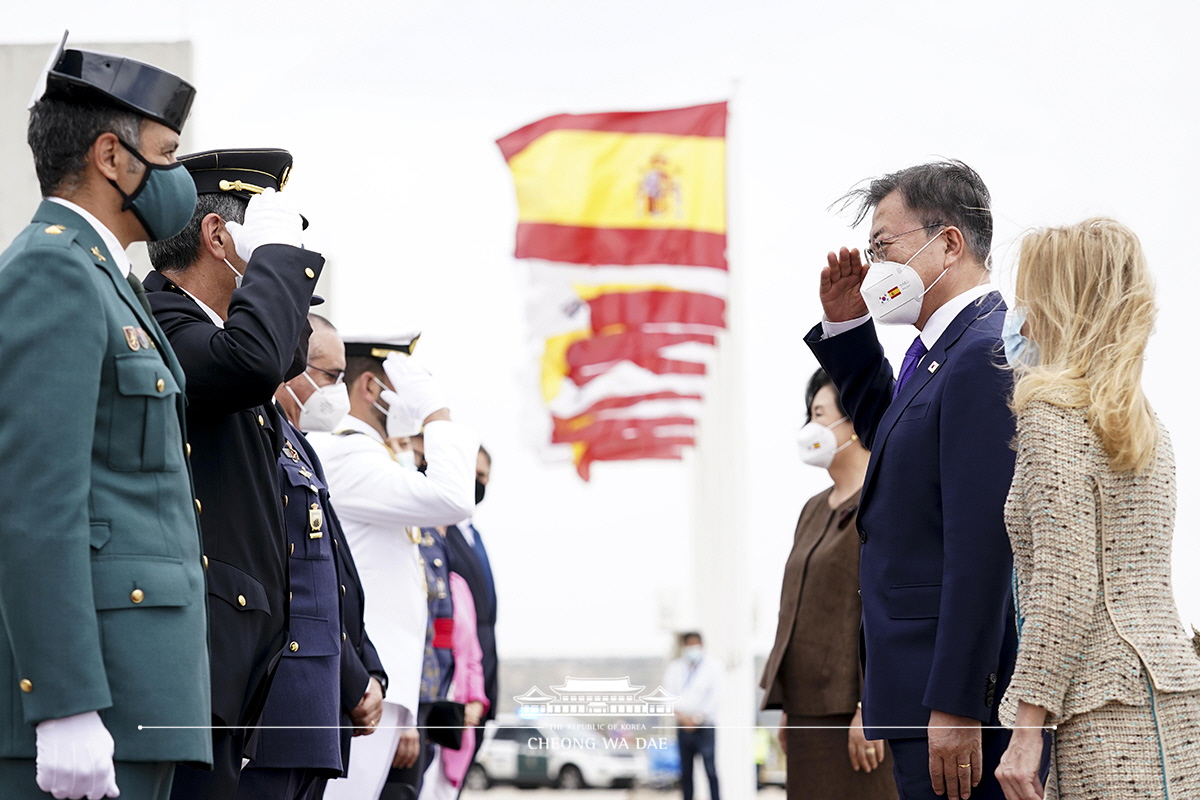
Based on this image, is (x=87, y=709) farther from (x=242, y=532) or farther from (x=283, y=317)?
(x=283, y=317)

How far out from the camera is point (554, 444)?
658 inches

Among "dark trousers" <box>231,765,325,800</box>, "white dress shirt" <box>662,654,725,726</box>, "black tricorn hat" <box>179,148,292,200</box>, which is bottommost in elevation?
"white dress shirt" <box>662,654,725,726</box>

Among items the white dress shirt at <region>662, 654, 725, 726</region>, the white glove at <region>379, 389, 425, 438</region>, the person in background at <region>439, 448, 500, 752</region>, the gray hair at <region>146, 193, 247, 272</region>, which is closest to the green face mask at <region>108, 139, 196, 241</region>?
the gray hair at <region>146, 193, 247, 272</region>

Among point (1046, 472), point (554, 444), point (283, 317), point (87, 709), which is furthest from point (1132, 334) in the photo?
point (554, 444)

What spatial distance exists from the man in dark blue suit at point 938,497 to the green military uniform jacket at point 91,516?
1574mm

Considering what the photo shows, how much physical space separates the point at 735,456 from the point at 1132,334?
1122 cm

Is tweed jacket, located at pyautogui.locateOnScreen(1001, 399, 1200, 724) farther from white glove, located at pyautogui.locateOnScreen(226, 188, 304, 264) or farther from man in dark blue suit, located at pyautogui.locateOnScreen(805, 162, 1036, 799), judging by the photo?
white glove, located at pyautogui.locateOnScreen(226, 188, 304, 264)

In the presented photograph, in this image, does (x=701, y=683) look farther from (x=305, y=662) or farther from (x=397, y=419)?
(x=305, y=662)

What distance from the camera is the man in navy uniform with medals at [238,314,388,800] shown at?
338 centimetres

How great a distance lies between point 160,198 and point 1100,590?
193cm

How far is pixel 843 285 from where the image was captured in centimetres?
382

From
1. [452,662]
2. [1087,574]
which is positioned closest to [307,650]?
[1087,574]

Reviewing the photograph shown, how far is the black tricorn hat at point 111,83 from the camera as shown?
8.44ft

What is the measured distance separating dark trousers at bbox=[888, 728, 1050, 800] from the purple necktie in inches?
34.9
